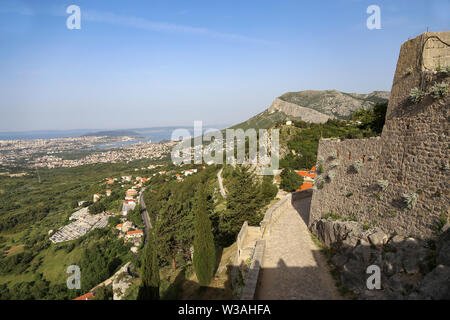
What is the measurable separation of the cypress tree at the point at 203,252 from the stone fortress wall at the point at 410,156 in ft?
20.4

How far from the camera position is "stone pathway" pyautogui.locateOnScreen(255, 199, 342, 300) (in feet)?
20.0

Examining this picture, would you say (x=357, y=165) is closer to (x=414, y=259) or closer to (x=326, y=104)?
(x=414, y=259)

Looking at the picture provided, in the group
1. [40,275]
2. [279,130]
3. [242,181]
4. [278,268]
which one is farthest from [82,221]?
[278,268]

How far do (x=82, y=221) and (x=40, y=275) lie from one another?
18.4 meters

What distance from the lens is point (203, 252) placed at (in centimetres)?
1054

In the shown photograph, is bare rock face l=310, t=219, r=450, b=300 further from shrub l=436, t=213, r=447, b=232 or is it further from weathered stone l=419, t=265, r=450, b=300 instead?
shrub l=436, t=213, r=447, b=232

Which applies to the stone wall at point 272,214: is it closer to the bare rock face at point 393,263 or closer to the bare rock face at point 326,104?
the bare rock face at point 393,263

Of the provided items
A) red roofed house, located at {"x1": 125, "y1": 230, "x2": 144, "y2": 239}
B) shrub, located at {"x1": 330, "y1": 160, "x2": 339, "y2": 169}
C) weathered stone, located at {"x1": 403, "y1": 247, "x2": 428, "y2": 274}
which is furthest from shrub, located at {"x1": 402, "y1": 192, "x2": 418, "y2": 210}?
red roofed house, located at {"x1": 125, "y1": 230, "x2": 144, "y2": 239}

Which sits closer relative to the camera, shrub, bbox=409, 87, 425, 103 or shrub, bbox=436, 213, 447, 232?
shrub, bbox=436, 213, 447, 232

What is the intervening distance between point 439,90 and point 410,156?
60.5 inches

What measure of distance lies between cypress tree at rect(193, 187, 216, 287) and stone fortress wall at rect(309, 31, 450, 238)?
621 centimetres

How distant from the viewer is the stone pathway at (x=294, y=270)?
20.0ft

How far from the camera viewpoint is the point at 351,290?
582 centimetres

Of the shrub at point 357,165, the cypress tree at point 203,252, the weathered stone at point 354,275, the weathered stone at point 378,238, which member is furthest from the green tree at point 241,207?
the weathered stone at point 378,238
